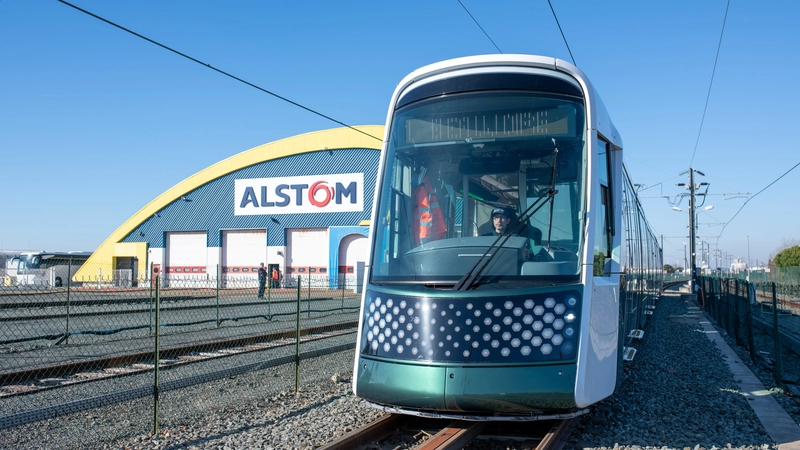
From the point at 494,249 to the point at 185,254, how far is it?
4215 centimetres

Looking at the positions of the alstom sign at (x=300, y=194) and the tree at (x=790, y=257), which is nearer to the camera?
the alstom sign at (x=300, y=194)

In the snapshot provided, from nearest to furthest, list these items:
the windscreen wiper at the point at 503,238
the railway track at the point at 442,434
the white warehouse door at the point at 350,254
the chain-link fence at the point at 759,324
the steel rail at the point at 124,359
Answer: the railway track at the point at 442,434 < the windscreen wiper at the point at 503,238 < the steel rail at the point at 124,359 < the chain-link fence at the point at 759,324 < the white warehouse door at the point at 350,254

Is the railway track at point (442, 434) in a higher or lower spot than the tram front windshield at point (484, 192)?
lower

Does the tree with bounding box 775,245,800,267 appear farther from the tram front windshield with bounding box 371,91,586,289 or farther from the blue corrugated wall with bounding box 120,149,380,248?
the tram front windshield with bounding box 371,91,586,289

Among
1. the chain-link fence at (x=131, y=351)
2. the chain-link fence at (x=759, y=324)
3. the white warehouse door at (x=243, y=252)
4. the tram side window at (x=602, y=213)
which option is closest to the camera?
the tram side window at (x=602, y=213)

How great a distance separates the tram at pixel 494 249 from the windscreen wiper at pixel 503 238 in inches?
0.5

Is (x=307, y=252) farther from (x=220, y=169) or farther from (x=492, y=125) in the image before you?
(x=492, y=125)

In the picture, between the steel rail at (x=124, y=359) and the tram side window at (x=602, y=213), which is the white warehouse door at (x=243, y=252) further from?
the tram side window at (x=602, y=213)

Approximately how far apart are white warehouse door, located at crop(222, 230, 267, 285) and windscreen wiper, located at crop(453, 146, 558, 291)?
37330mm

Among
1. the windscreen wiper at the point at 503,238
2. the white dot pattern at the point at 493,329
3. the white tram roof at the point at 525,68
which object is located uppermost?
the white tram roof at the point at 525,68

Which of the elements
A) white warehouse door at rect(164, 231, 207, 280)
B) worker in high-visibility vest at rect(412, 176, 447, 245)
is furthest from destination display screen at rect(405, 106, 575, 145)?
white warehouse door at rect(164, 231, 207, 280)

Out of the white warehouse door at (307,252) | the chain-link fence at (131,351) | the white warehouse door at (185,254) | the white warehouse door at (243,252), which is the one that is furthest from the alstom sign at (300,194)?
the chain-link fence at (131,351)

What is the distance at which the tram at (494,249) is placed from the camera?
5160 mm

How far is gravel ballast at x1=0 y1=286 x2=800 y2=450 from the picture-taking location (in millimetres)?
6062
